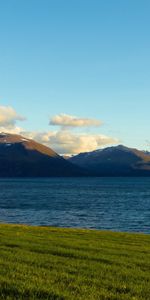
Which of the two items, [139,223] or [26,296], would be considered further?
[139,223]

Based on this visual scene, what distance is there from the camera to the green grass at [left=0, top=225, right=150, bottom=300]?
51.2 ft

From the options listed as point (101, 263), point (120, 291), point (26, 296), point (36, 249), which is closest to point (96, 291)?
point (120, 291)

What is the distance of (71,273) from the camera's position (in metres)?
19.7

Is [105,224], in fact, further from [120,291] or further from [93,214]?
[120,291]

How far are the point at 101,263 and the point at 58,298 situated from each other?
337 inches

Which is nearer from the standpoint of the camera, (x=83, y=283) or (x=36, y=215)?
(x=83, y=283)

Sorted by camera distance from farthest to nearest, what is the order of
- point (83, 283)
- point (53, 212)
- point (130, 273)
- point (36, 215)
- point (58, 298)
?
point (53, 212)
point (36, 215)
point (130, 273)
point (83, 283)
point (58, 298)

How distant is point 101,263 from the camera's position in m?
23.0

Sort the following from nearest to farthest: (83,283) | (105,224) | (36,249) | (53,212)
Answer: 1. (83,283)
2. (36,249)
3. (105,224)
4. (53,212)

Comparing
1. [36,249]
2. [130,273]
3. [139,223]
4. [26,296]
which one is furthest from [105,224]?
[26,296]

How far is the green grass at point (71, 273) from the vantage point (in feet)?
51.2

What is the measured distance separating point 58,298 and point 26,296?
1086 millimetres

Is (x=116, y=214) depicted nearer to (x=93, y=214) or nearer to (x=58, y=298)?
(x=93, y=214)

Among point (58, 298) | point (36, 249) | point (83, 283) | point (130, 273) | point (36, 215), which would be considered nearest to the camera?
point (58, 298)
